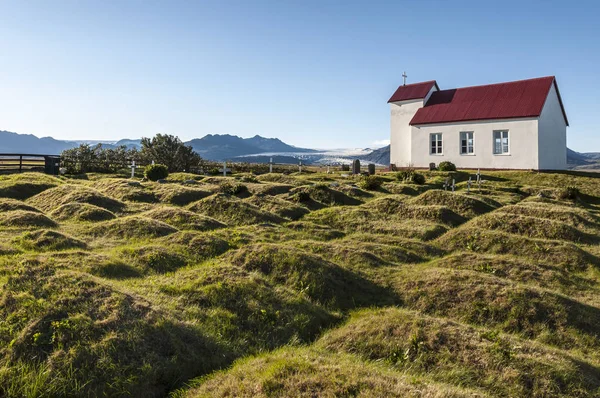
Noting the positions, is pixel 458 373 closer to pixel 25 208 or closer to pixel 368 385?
pixel 368 385

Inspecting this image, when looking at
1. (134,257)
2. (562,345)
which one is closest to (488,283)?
(562,345)

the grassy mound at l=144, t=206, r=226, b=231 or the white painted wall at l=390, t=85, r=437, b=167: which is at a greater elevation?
the white painted wall at l=390, t=85, r=437, b=167

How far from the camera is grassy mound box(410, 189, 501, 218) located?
Answer: 2170cm

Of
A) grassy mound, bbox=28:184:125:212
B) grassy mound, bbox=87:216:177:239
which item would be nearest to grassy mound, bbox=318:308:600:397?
grassy mound, bbox=87:216:177:239

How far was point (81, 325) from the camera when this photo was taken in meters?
7.66

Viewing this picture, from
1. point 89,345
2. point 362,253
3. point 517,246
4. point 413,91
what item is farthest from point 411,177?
point 89,345

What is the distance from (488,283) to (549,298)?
143 cm

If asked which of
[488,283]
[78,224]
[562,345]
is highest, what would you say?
[78,224]

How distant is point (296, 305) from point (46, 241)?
880 centimetres

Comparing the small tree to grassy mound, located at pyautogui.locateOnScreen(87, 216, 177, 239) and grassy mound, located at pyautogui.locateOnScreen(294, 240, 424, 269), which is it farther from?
grassy mound, located at pyautogui.locateOnScreen(294, 240, 424, 269)

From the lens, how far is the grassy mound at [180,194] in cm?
2312

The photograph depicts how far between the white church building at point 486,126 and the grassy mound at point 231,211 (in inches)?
1078

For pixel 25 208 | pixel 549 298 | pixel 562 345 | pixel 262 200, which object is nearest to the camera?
pixel 562 345

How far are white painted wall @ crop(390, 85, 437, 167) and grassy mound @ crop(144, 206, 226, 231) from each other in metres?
31.9
